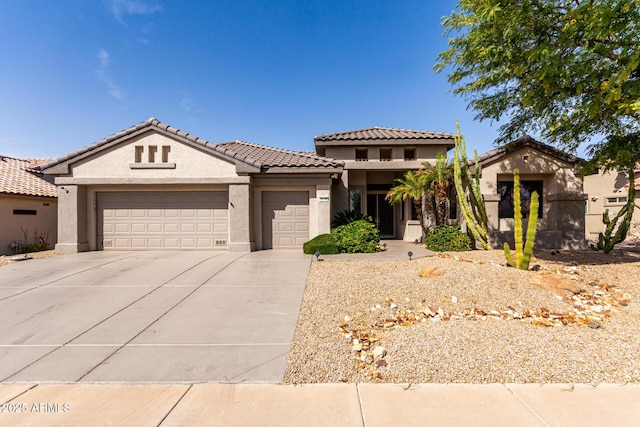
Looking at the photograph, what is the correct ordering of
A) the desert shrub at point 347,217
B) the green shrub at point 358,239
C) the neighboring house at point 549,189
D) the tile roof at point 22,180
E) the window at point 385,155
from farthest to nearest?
the window at point 385,155 < the tile roof at point 22,180 < the desert shrub at point 347,217 < the neighboring house at point 549,189 < the green shrub at point 358,239

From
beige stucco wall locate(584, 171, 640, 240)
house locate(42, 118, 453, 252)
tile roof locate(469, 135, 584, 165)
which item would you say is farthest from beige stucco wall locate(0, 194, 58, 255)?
beige stucco wall locate(584, 171, 640, 240)

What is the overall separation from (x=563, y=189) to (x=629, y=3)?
8.14m

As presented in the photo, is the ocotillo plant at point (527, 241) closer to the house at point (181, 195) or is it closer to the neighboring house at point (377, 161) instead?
the house at point (181, 195)

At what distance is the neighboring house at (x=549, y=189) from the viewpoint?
1168 cm

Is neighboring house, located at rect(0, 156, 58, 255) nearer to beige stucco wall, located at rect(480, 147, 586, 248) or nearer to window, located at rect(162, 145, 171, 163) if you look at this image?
window, located at rect(162, 145, 171, 163)

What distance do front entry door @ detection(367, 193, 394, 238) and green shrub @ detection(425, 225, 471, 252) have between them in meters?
4.39

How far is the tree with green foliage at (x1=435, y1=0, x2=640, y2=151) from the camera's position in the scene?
241 inches

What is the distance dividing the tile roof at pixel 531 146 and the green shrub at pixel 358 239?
5.14m

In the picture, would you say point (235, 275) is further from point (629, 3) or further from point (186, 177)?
point (629, 3)

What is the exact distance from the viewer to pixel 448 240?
11031 mm

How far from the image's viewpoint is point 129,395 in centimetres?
309

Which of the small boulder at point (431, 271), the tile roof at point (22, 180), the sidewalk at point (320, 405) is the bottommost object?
the sidewalk at point (320, 405)

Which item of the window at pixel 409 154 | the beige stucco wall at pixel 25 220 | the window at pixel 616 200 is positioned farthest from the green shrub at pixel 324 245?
the window at pixel 616 200

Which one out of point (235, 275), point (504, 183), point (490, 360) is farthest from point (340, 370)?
point (504, 183)
